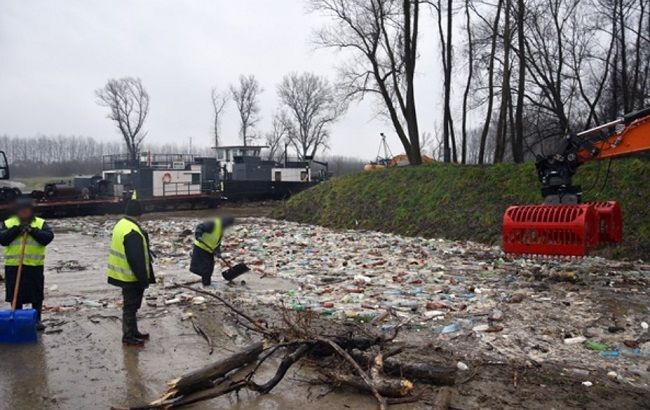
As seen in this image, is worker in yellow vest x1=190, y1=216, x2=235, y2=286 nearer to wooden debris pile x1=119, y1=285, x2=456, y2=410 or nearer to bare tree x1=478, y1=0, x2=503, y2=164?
wooden debris pile x1=119, y1=285, x2=456, y2=410

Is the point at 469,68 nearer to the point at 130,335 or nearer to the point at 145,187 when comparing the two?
the point at 145,187

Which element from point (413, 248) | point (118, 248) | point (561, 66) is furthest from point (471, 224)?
point (561, 66)

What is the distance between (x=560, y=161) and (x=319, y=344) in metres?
5.72

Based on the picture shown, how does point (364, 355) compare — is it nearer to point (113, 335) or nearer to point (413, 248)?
point (113, 335)

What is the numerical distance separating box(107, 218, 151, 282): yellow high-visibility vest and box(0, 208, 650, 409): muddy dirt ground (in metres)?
0.73

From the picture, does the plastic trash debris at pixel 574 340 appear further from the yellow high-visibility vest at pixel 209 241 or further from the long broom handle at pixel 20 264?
the long broom handle at pixel 20 264

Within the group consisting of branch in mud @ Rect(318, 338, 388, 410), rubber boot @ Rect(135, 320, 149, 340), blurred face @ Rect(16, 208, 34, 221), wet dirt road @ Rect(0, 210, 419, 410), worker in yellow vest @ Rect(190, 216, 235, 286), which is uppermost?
blurred face @ Rect(16, 208, 34, 221)

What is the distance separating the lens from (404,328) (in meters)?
6.11

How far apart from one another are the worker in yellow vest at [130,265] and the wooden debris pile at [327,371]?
1375 millimetres

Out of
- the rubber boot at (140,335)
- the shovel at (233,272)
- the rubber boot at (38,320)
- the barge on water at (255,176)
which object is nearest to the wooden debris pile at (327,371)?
the rubber boot at (140,335)

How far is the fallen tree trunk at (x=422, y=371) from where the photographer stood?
4.52 m

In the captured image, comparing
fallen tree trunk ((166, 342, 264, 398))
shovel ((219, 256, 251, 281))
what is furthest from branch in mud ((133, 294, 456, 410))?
shovel ((219, 256, 251, 281))

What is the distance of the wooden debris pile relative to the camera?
4.26 meters

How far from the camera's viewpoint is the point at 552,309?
674 cm
